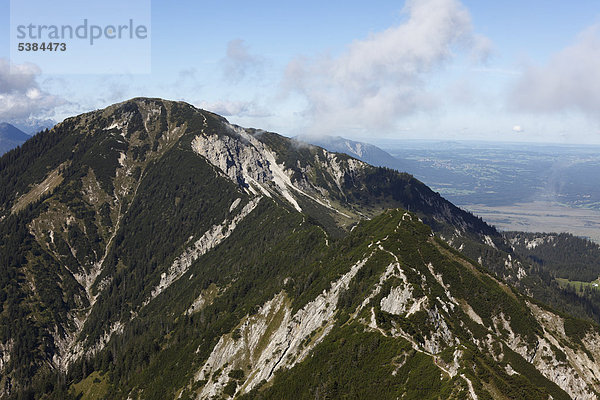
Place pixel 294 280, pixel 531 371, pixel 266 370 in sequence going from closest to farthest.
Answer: pixel 531 371, pixel 266 370, pixel 294 280

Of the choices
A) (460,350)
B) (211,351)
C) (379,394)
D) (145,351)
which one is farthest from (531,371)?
(145,351)

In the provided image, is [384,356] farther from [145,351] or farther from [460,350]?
[145,351]

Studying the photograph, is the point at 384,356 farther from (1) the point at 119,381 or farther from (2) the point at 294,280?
(1) the point at 119,381

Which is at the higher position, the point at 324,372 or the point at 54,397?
the point at 324,372

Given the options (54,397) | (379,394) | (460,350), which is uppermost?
(460,350)

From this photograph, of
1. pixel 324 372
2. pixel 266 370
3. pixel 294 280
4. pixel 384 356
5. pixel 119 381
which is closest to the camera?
pixel 384 356

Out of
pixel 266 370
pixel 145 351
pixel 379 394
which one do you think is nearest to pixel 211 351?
pixel 266 370

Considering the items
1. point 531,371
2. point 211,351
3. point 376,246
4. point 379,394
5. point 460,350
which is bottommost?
point 211,351

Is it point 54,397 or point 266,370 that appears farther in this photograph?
point 54,397

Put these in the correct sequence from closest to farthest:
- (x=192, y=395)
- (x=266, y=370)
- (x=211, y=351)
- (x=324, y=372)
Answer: (x=324, y=372) < (x=266, y=370) < (x=192, y=395) < (x=211, y=351)
